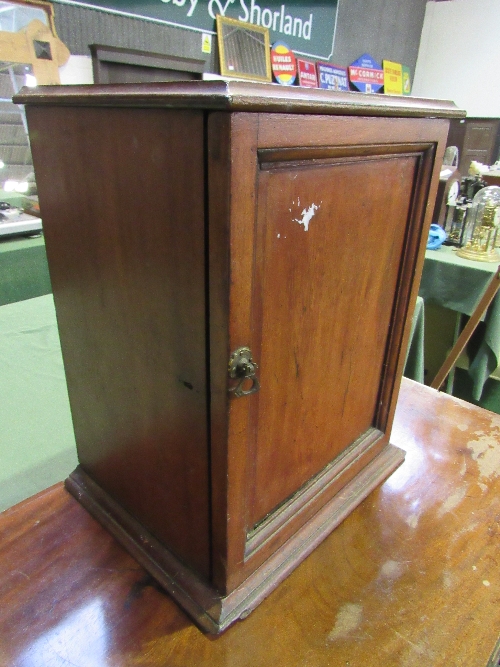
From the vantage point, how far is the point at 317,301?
0.47 metres

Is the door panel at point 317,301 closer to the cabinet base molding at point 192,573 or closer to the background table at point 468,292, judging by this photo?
the cabinet base molding at point 192,573

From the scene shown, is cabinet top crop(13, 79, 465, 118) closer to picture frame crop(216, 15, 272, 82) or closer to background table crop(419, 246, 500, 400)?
background table crop(419, 246, 500, 400)

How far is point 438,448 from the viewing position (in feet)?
2.45

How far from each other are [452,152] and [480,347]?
1.46 meters

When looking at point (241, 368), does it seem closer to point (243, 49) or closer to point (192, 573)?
point (192, 573)

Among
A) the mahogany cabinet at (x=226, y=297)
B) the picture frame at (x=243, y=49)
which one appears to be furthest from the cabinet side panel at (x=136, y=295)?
the picture frame at (x=243, y=49)

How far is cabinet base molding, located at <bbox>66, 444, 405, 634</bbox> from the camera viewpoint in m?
0.48

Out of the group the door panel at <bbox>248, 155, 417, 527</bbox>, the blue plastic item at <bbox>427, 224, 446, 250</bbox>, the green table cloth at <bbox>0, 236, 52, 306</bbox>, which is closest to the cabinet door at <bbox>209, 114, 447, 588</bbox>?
the door panel at <bbox>248, 155, 417, 527</bbox>

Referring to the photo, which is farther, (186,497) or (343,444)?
(343,444)

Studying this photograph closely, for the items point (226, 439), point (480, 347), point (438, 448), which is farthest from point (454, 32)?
point (226, 439)

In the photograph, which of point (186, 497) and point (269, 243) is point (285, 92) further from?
point (186, 497)

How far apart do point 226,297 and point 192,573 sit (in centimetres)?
34

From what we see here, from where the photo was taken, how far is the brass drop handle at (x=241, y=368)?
1.22 feet

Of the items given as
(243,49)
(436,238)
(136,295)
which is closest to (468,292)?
(436,238)
